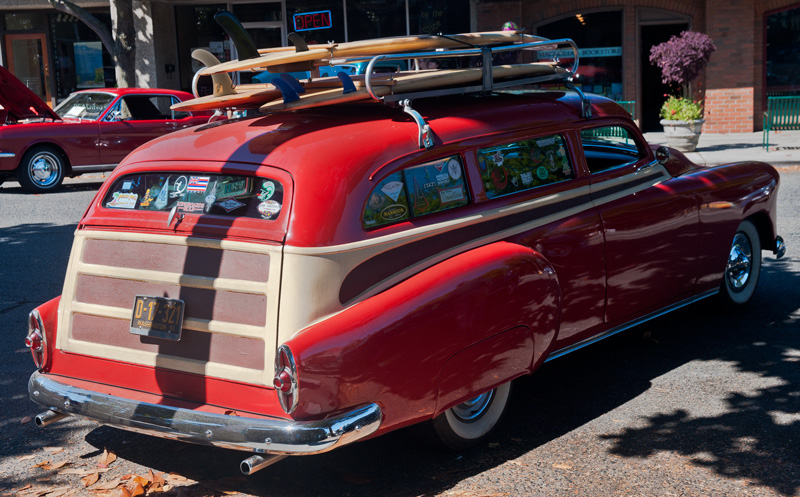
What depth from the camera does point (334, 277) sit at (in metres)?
3.88

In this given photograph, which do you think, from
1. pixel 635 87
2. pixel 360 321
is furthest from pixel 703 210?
pixel 635 87

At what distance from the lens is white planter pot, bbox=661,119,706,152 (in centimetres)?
1608

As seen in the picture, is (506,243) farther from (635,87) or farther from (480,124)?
(635,87)

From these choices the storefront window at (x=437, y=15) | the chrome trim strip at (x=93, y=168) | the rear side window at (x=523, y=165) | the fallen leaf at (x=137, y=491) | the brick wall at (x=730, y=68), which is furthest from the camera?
the storefront window at (x=437, y=15)

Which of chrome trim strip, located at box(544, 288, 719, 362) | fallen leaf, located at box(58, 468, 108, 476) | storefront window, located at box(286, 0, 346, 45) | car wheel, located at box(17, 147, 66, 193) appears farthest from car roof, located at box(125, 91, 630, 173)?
storefront window, located at box(286, 0, 346, 45)

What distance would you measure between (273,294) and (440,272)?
0.82 meters

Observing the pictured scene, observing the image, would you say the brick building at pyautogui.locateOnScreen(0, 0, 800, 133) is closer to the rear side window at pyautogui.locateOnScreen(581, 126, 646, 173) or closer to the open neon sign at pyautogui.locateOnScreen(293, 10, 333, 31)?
the open neon sign at pyautogui.locateOnScreen(293, 10, 333, 31)

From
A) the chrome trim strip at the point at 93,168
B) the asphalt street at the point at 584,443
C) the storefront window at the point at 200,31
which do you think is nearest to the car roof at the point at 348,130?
the asphalt street at the point at 584,443

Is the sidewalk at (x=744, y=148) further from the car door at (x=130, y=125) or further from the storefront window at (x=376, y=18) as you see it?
the car door at (x=130, y=125)

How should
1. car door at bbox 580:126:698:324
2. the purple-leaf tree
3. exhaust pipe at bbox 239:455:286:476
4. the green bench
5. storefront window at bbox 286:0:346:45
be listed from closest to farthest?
exhaust pipe at bbox 239:455:286:476, car door at bbox 580:126:698:324, the purple-leaf tree, the green bench, storefront window at bbox 286:0:346:45

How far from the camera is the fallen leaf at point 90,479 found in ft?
13.9

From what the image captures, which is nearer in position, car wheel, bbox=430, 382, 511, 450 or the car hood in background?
car wheel, bbox=430, 382, 511, 450

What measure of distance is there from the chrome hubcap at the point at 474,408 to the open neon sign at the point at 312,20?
17.9m

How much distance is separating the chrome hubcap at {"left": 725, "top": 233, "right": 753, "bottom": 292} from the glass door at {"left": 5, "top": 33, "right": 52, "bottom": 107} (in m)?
20.1
